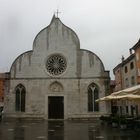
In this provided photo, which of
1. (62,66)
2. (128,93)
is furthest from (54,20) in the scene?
(128,93)

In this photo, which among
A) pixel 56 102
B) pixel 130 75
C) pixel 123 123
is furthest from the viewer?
pixel 130 75

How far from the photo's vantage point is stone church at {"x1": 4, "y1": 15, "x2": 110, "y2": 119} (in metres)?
40.0

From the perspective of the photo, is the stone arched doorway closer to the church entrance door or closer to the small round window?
the church entrance door

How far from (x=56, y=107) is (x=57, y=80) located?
11.9ft

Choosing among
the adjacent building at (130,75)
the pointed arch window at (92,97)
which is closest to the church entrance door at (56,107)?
the pointed arch window at (92,97)

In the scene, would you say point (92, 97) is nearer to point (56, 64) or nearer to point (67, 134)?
point (56, 64)

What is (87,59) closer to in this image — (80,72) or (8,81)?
(80,72)

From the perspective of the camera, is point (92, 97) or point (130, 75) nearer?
point (92, 97)

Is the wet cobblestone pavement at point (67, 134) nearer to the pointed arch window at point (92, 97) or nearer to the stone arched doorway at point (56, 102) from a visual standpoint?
the pointed arch window at point (92, 97)

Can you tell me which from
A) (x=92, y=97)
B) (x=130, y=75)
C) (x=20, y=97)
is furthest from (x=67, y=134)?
(x=130, y=75)

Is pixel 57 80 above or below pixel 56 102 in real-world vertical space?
above

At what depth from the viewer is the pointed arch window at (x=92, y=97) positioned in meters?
40.0

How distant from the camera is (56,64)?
41.3 meters

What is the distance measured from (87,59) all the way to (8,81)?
1102 cm
